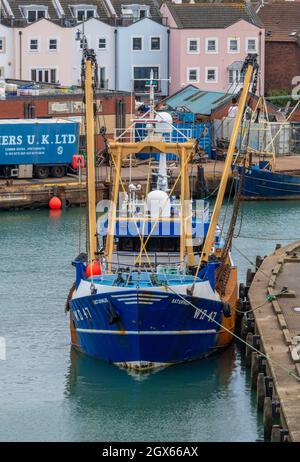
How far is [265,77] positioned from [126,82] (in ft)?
31.9

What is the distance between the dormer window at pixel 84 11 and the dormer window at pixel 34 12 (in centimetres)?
193

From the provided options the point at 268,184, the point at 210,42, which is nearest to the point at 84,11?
the point at 210,42

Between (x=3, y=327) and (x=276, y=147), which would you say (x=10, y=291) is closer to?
(x=3, y=327)

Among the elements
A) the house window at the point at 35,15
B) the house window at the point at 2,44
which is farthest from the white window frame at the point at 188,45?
the house window at the point at 2,44

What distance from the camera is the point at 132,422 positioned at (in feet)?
144

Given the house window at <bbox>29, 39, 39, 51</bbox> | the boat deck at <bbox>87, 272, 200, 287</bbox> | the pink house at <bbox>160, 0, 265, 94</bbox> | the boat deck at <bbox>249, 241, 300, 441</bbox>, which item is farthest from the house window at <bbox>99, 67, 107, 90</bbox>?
the boat deck at <bbox>87, 272, 200, 287</bbox>

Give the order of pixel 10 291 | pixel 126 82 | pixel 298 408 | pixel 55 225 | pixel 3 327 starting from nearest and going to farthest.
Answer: pixel 298 408 < pixel 3 327 < pixel 10 291 < pixel 55 225 < pixel 126 82

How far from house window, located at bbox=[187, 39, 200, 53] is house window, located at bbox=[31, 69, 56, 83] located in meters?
9.16

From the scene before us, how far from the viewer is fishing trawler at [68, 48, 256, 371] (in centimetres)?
4731

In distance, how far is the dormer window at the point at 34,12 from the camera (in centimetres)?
10781

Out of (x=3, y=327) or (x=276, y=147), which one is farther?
(x=276, y=147)

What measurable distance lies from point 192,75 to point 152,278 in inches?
2481
